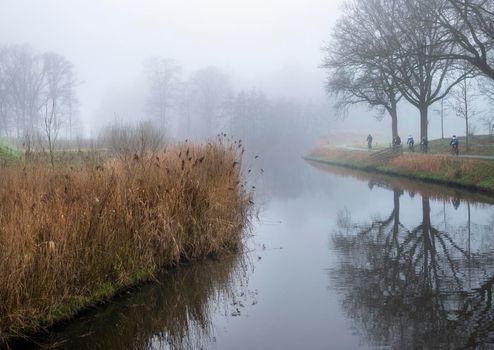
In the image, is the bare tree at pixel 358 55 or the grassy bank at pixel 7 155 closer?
the grassy bank at pixel 7 155

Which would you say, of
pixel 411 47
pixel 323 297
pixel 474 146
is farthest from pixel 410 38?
pixel 323 297

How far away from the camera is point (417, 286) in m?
7.34

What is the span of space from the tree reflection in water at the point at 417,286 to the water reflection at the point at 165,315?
1.85m

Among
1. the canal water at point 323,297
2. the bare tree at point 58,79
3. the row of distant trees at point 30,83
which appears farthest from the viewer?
the bare tree at point 58,79

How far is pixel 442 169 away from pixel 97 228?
20.0m

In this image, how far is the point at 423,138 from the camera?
32344mm

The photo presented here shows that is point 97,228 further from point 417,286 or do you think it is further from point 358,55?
point 358,55

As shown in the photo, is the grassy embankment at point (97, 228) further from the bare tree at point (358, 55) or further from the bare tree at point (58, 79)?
the bare tree at point (58, 79)

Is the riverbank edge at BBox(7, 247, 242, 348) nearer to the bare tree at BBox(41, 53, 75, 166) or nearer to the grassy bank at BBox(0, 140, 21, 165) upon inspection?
the grassy bank at BBox(0, 140, 21, 165)

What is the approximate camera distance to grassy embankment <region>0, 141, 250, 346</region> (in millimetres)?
5496

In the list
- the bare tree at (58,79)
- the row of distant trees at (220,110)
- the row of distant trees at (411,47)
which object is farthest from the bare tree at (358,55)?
the bare tree at (58,79)


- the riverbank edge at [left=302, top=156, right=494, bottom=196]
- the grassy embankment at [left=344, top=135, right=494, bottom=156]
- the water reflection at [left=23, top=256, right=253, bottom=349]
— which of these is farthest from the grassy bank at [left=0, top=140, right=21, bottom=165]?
the grassy embankment at [left=344, top=135, right=494, bottom=156]

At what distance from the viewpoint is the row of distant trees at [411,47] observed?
2062 cm

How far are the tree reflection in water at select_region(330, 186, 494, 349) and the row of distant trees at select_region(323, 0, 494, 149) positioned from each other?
11743 millimetres
